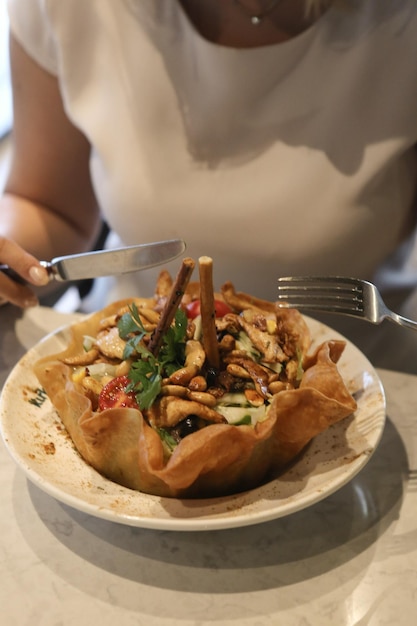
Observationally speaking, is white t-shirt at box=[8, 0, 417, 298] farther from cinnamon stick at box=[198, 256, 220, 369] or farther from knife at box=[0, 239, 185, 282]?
cinnamon stick at box=[198, 256, 220, 369]

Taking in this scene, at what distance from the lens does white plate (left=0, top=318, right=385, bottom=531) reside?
0.74m

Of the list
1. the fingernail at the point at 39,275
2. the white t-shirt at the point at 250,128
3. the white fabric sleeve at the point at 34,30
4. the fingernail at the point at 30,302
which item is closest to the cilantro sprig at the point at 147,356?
the fingernail at the point at 39,275

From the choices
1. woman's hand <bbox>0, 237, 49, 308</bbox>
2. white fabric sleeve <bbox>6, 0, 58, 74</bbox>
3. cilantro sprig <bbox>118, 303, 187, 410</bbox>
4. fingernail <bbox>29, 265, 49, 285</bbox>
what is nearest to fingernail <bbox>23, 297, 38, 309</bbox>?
woman's hand <bbox>0, 237, 49, 308</bbox>

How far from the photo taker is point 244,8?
1.33 metres

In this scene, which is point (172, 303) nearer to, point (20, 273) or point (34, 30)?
point (20, 273)

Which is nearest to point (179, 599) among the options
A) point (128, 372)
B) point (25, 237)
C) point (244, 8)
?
point (128, 372)

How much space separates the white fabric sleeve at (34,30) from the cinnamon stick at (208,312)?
0.89 meters

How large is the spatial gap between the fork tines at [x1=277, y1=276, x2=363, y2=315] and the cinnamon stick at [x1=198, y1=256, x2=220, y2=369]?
0.50ft

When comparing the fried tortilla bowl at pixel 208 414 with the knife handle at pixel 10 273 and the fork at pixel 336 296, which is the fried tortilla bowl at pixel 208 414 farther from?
the knife handle at pixel 10 273

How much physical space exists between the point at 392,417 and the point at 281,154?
608mm

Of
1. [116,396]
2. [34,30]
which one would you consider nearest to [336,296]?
[116,396]

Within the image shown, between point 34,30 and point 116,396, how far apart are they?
103 centimetres

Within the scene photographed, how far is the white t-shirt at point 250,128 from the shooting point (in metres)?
1.25

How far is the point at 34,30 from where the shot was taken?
145 centimetres
